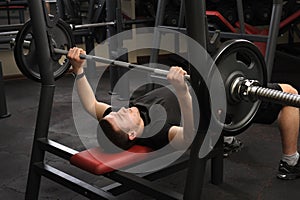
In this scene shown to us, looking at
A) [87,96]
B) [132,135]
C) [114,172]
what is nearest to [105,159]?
[114,172]

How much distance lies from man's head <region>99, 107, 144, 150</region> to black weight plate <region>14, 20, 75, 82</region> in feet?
1.42

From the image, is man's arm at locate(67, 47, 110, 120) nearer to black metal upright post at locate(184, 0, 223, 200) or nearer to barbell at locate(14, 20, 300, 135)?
barbell at locate(14, 20, 300, 135)

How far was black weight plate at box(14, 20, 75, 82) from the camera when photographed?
5.70 ft

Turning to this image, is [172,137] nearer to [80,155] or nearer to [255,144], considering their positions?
[80,155]

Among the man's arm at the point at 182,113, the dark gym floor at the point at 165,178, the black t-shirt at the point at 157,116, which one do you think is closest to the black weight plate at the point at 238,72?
the man's arm at the point at 182,113

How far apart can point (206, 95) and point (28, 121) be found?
2064 mm

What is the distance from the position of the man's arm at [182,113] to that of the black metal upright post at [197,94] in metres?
0.09

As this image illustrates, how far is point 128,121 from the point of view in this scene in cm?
147

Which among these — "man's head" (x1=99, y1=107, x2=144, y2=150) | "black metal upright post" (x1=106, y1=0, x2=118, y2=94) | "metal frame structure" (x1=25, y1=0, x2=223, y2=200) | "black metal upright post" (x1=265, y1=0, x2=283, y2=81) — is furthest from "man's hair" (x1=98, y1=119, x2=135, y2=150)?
"black metal upright post" (x1=106, y1=0, x2=118, y2=94)

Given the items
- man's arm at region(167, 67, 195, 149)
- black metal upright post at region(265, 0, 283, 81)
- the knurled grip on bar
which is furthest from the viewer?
black metal upright post at region(265, 0, 283, 81)

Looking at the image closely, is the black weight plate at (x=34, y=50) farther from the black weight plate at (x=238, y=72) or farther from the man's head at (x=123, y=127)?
the black weight plate at (x=238, y=72)

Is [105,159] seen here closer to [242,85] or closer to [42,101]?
[42,101]

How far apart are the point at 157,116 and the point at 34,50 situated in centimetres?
69

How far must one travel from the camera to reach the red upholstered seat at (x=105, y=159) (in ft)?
4.38
